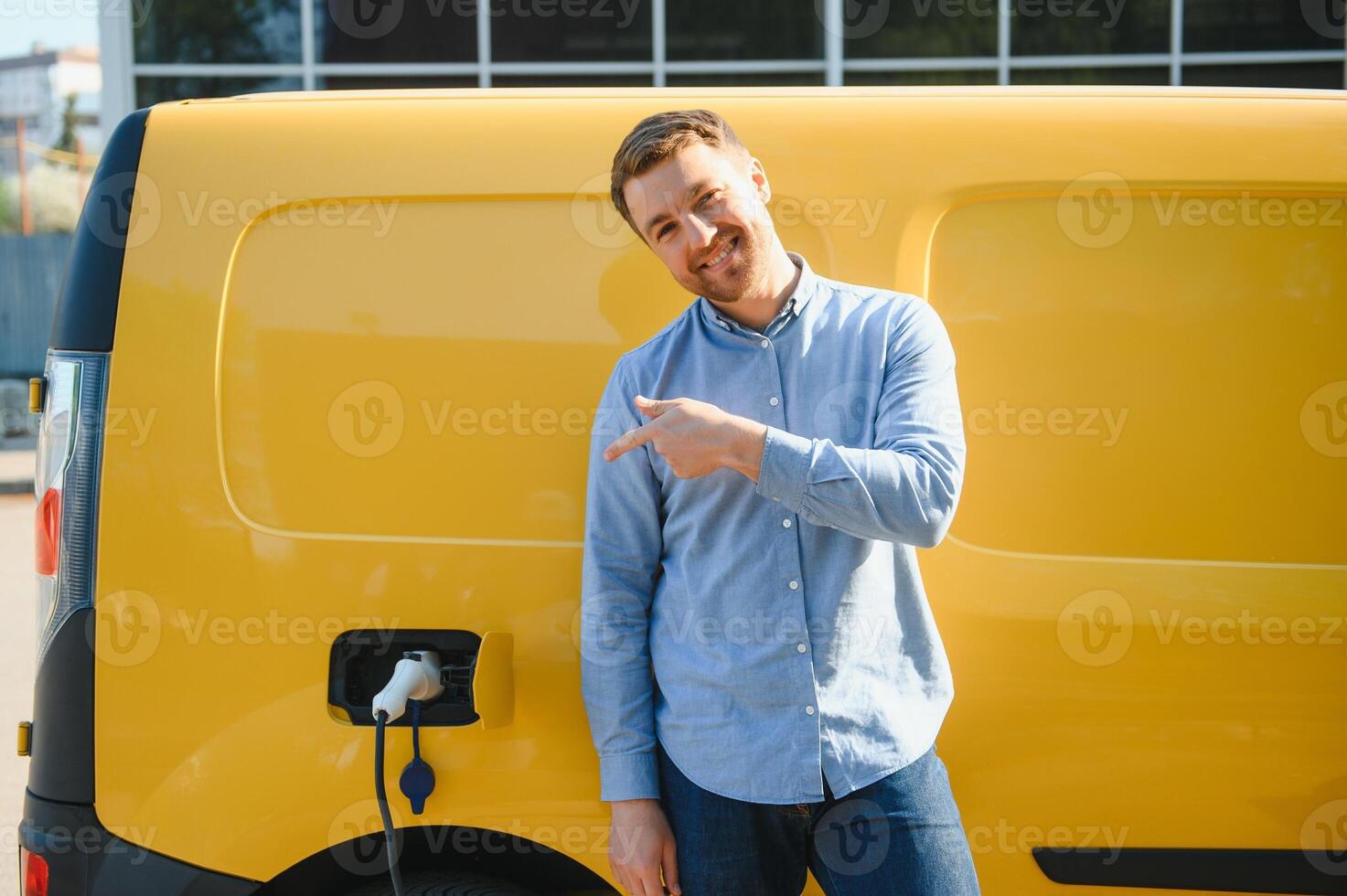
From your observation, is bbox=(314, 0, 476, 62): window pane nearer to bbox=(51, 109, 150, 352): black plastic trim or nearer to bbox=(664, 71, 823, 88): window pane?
bbox=(664, 71, 823, 88): window pane

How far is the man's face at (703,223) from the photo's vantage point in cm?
150

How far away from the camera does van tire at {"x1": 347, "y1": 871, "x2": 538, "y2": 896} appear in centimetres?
177

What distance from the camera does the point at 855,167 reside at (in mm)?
1728

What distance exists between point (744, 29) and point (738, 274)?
6.88 meters

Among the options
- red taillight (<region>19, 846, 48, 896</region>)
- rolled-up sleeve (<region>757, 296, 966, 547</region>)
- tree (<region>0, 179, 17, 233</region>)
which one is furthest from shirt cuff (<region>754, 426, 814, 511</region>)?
tree (<region>0, 179, 17, 233</region>)

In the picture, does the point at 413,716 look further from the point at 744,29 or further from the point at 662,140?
the point at 744,29

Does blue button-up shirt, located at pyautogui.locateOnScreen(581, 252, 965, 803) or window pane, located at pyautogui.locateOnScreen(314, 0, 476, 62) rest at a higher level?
window pane, located at pyautogui.locateOnScreen(314, 0, 476, 62)

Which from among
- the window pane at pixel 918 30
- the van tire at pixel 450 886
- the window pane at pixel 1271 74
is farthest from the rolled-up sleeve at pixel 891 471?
the window pane at pixel 1271 74

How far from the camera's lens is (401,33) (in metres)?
7.87

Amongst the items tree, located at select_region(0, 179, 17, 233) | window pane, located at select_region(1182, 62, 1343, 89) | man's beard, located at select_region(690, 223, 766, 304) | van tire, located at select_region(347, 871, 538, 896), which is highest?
tree, located at select_region(0, 179, 17, 233)

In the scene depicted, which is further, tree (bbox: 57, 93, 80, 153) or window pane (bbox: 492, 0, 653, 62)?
tree (bbox: 57, 93, 80, 153)

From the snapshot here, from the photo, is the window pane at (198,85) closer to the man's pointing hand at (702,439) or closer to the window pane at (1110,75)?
the window pane at (1110,75)

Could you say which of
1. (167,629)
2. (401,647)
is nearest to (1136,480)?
(401,647)

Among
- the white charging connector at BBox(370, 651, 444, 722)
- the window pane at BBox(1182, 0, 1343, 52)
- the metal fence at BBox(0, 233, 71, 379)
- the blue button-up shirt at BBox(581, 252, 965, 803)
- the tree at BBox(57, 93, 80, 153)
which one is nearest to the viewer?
the blue button-up shirt at BBox(581, 252, 965, 803)
